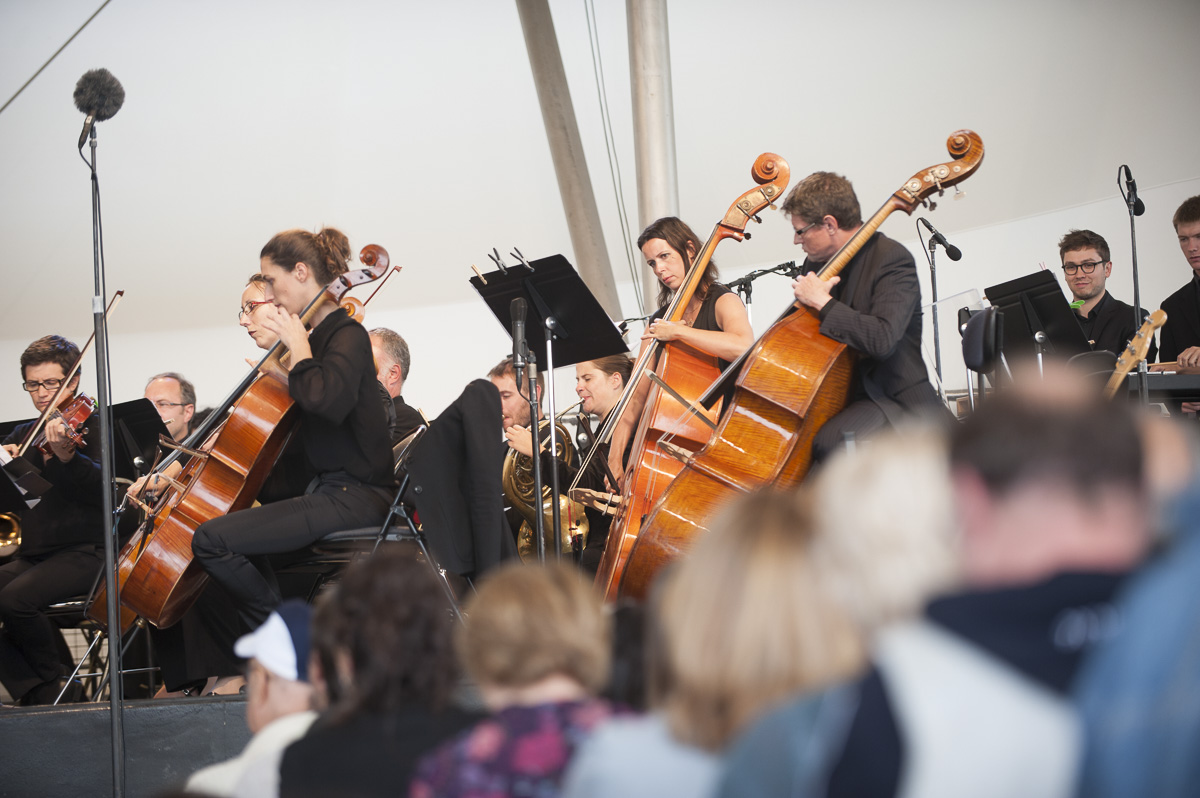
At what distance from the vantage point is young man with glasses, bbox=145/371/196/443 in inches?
185

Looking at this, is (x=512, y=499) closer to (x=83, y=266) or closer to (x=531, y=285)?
(x=531, y=285)

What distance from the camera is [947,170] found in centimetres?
330

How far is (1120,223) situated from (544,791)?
6.49 meters

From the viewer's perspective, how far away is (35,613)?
3.81m

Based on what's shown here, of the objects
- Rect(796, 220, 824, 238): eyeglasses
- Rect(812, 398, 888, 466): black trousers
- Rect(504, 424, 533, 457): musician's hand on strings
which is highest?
Rect(796, 220, 824, 238): eyeglasses

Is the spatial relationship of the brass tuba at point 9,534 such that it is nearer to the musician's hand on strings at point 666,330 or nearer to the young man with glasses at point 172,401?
the young man with glasses at point 172,401

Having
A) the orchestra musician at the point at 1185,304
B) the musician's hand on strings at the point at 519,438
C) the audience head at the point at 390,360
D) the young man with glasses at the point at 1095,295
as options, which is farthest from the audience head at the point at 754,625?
the young man with glasses at the point at 1095,295

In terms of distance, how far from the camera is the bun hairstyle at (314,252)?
3.41m

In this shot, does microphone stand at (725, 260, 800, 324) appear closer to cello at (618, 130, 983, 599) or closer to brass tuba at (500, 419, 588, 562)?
cello at (618, 130, 983, 599)

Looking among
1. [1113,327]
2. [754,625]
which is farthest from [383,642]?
[1113,327]

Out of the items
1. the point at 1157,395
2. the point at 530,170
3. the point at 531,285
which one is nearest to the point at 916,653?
the point at 531,285

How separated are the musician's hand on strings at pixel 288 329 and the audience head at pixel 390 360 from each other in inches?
50.7

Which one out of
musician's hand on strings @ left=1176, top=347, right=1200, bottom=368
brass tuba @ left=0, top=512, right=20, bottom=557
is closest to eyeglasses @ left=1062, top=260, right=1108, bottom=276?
musician's hand on strings @ left=1176, top=347, right=1200, bottom=368

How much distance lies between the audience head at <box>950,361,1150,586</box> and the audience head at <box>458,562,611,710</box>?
551mm
